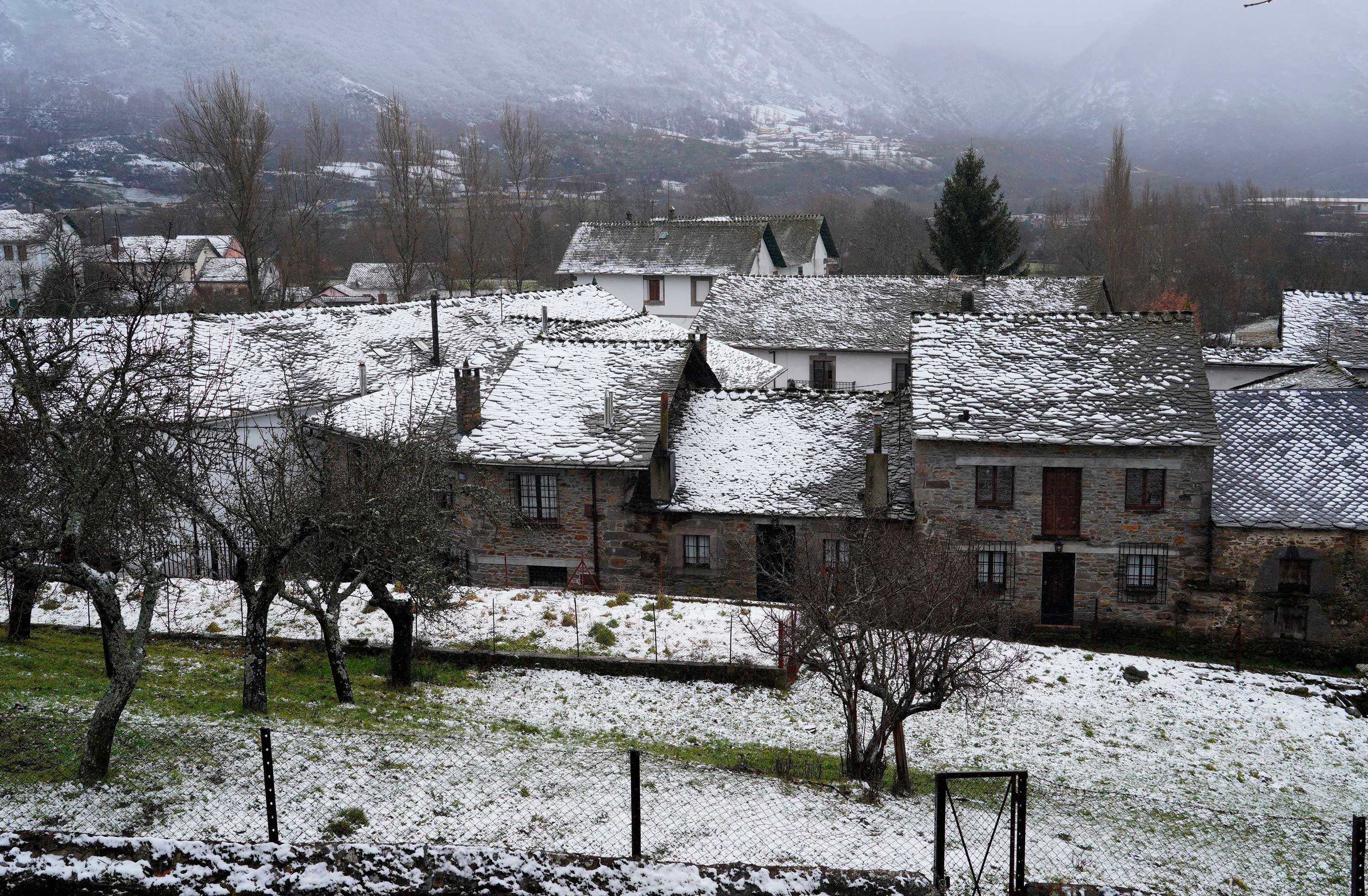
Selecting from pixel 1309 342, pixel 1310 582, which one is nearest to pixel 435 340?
pixel 1310 582

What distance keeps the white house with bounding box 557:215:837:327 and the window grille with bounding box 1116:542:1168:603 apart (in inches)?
1413

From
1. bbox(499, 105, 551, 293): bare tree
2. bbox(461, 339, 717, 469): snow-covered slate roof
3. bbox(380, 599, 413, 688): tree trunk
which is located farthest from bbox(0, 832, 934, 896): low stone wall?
bbox(499, 105, 551, 293): bare tree

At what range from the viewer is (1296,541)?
70.5ft

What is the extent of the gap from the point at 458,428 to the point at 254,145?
32.9 m

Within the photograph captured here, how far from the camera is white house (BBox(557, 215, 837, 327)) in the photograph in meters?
57.1

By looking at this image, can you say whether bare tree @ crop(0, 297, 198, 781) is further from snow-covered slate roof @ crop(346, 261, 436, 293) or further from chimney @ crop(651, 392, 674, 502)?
snow-covered slate roof @ crop(346, 261, 436, 293)

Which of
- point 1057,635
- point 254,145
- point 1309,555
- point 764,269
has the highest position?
point 254,145

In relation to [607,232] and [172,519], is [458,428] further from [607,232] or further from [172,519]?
[607,232]

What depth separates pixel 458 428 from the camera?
2372 centimetres

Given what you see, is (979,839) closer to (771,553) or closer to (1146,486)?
(771,553)

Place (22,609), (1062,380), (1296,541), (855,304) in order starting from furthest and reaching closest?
(855,304), (1062,380), (1296,541), (22,609)

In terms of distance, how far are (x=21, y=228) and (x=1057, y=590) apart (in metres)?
73.4

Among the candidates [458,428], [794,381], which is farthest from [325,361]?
Answer: [794,381]

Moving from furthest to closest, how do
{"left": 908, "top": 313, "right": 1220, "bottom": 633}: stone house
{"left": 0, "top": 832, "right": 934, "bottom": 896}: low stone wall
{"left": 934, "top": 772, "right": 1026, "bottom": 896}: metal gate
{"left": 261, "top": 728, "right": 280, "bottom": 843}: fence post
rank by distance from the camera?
{"left": 908, "top": 313, "right": 1220, "bottom": 633}: stone house → {"left": 261, "top": 728, "right": 280, "bottom": 843}: fence post → {"left": 934, "top": 772, "right": 1026, "bottom": 896}: metal gate → {"left": 0, "top": 832, "right": 934, "bottom": 896}: low stone wall
